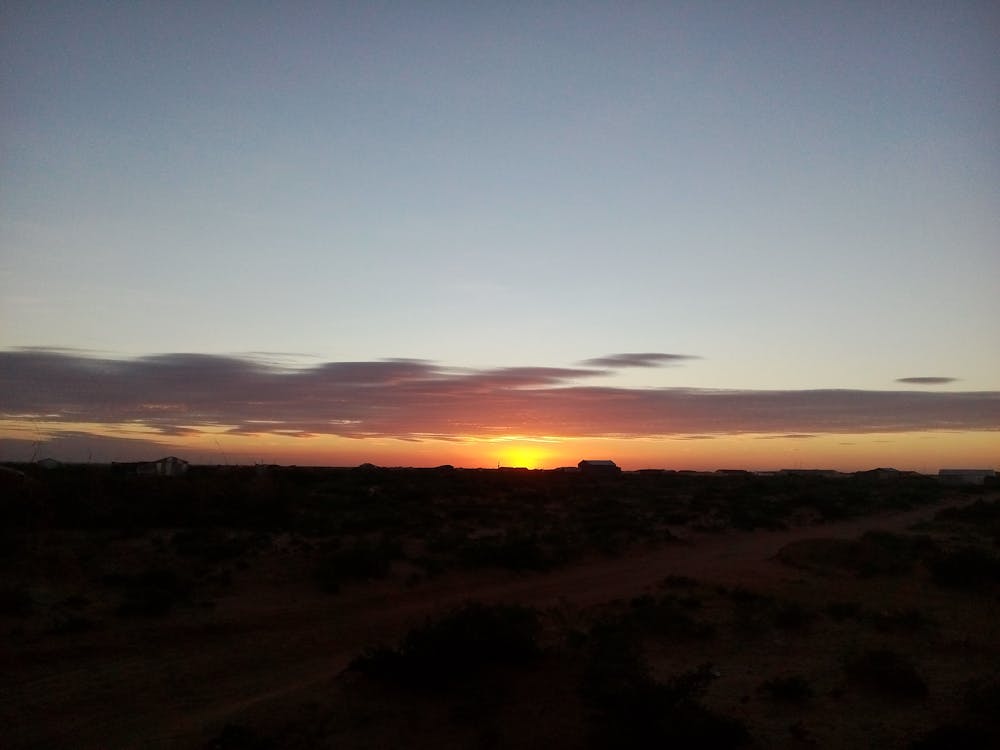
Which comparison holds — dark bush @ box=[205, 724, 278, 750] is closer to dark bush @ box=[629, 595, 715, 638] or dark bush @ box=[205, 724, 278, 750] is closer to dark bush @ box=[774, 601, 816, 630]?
dark bush @ box=[629, 595, 715, 638]

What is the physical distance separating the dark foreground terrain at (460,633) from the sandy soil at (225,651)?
0.22 ft

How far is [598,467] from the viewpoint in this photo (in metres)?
106

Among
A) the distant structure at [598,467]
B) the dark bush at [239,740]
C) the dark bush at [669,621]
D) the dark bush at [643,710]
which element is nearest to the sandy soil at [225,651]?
the dark bush at [239,740]

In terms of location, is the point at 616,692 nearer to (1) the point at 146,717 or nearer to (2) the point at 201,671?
(1) the point at 146,717

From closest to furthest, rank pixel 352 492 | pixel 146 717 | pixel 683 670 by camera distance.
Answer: pixel 146 717, pixel 683 670, pixel 352 492

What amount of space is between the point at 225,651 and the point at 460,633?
572 centimetres

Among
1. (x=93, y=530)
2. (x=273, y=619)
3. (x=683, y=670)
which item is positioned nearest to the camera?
(x=683, y=670)

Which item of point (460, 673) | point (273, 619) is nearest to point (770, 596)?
point (460, 673)

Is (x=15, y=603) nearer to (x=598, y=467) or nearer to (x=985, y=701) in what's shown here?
(x=985, y=701)

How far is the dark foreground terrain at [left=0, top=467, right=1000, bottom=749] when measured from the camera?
9523mm

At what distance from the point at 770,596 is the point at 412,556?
11.0m

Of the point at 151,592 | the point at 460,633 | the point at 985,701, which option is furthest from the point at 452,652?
the point at 151,592

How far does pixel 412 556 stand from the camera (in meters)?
23.9

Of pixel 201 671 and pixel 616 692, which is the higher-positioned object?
pixel 616 692
